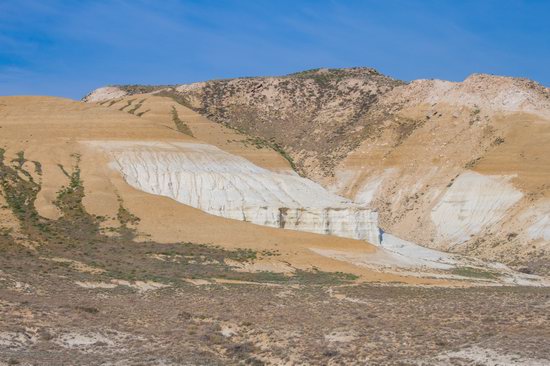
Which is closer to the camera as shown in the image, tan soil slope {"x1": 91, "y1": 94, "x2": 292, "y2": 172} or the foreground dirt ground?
the foreground dirt ground

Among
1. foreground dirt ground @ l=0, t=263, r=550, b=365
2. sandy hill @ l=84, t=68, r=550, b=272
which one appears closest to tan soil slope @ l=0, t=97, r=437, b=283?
foreground dirt ground @ l=0, t=263, r=550, b=365

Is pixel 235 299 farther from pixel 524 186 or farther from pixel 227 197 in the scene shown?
pixel 524 186

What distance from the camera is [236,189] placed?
72188mm

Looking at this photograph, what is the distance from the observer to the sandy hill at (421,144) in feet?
281

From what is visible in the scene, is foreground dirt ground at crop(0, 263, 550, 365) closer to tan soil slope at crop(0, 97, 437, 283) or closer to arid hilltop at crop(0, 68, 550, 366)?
arid hilltop at crop(0, 68, 550, 366)

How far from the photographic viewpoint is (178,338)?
28922 millimetres

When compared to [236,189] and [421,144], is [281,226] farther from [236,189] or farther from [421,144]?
[421,144]

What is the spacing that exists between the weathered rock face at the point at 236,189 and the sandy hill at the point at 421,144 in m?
15.4

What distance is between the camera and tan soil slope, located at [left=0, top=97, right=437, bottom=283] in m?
58.8

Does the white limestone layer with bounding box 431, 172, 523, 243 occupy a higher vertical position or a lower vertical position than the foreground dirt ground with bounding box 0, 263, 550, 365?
higher

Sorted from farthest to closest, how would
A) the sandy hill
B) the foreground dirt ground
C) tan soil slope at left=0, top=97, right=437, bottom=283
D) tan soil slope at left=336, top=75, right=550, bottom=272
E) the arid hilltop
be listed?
the sandy hill → tan soil slope at left=336, top=75, right=550, bottom=272 → tan soil slope at left=0, top=97, right=437, bottom=283 → the arid hilltop → the foreground dirt ground

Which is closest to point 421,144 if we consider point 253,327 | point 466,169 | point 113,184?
point 466,169

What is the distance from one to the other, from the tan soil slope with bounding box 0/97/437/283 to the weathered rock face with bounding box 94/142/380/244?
2754 mm

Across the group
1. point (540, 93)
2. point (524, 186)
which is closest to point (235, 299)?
point (524, 186)
